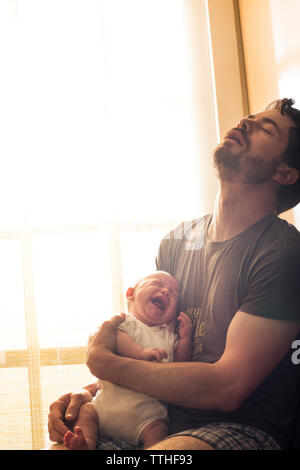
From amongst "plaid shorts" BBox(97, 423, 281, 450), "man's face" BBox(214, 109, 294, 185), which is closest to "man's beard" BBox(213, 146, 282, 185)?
"man's face" BBox(214, 109, 294, 185)

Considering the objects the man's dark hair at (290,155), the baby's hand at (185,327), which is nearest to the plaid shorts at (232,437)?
the baby's hand at (185,327)

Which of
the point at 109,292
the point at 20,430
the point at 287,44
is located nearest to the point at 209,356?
the point at 109,292

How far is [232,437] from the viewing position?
105 cm

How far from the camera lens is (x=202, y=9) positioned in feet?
6.55

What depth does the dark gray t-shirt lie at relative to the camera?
1.10 metres

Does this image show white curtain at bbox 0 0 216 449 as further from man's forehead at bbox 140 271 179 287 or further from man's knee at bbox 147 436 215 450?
man's knee at bbox 147 436 215 450

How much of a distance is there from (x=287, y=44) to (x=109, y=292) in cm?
114

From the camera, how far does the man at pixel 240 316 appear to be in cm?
107

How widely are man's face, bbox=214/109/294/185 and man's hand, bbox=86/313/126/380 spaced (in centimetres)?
51

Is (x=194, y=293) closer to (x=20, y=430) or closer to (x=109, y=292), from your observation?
(x=109, y=292)

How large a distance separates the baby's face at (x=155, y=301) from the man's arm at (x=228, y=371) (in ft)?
0.52

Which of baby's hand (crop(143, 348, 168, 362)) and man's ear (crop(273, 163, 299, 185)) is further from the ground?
man's ear (crop(273, 163, 299, 185))

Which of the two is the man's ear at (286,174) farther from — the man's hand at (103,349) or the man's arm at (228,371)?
the man's hand at (103,349)

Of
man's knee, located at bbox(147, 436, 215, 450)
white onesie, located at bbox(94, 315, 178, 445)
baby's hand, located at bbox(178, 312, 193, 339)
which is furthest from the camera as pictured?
baby's hand, located at bbox(178, 312, 193, 339)
